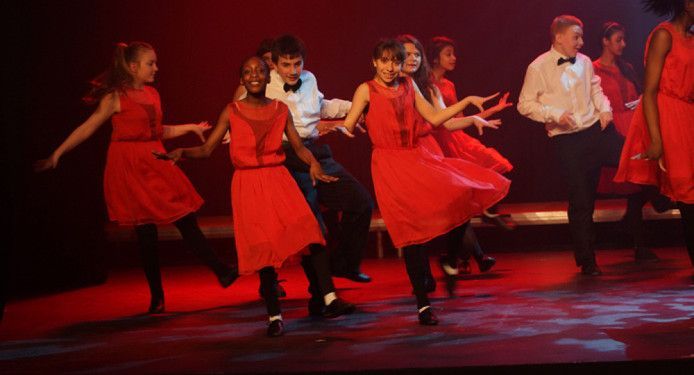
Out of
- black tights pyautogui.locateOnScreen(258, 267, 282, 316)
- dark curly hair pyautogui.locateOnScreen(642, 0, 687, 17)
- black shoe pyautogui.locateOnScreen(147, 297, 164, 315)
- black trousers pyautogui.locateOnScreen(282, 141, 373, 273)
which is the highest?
dark curly hair pyautogui.locateOnScreen(642, 0, 687, 17)

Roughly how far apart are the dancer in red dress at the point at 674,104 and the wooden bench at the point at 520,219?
2730 millimetres

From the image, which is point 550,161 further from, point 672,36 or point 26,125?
point 26,125

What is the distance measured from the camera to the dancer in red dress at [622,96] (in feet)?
24.6

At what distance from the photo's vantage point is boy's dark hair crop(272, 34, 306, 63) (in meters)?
5.62

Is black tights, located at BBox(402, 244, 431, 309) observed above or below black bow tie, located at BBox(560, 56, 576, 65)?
below

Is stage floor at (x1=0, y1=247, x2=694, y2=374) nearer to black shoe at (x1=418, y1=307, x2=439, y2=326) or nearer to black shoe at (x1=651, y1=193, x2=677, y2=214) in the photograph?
black shoe at (x1=418, y1=307, x2=439, y2=326)

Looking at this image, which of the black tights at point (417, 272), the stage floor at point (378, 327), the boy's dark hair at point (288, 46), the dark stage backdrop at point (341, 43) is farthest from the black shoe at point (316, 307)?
the dark stage backdrop at point (341, 43)

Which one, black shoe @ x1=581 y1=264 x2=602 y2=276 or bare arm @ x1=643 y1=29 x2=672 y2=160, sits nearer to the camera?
bare arm @ x1=643 y1=29 x2=672 y2=160

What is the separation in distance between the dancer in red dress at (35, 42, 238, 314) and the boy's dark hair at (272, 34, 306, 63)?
86 cm

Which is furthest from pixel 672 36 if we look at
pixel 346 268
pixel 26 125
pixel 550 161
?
pixel 26 125

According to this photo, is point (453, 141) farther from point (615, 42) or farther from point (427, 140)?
point (615, 42)

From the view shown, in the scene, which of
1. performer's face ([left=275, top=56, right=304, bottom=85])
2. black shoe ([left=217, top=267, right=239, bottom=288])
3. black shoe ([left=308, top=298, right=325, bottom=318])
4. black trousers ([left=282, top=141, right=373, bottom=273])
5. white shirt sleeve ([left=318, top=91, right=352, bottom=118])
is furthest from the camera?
white shirt sleeve ([left=318, top=91, right=352, bottom=118])

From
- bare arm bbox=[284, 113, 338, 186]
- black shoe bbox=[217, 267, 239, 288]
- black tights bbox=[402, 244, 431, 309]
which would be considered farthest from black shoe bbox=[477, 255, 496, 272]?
bare arm bbox=[284, 113, 338, 186]

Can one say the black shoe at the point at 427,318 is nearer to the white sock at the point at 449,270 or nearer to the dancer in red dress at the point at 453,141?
the white sock at the point at 449,270
